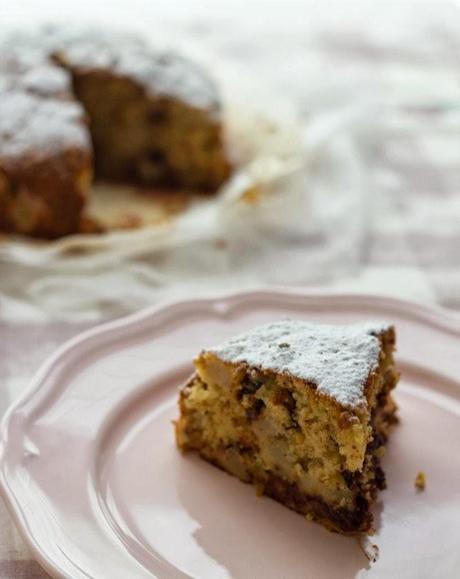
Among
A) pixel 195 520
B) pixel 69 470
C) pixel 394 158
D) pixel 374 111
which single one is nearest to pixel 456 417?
pixel 195 520

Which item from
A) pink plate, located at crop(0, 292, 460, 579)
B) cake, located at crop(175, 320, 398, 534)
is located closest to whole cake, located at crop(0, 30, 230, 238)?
pink plate, located at crop(0, 292, 460, 579)

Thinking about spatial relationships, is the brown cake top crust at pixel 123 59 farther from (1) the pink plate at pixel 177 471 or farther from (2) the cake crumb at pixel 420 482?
(2) the cake crumb at pixel 420 482

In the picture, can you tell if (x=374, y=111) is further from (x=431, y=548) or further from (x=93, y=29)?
(x=431, y=548)

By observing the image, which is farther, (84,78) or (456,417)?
(84,78)

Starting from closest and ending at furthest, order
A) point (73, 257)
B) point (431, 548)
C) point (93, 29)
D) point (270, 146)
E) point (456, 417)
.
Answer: point (431, 548) → point (456, 417) → point (73, 257) → point (270, 146) → point (93, 29)

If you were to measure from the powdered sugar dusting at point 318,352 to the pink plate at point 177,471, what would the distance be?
0.83ft

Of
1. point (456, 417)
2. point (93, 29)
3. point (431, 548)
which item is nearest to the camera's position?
point (431, 548)

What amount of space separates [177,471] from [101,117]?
182 centimetres

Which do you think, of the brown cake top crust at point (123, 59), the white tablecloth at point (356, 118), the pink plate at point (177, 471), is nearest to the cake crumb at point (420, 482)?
the pink plate at point (177, 471)

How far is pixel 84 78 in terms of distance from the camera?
3438 millimetres

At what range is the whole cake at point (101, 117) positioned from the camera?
2.97m

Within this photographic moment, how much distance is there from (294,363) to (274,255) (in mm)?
1157

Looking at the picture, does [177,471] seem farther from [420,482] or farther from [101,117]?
[101,117]

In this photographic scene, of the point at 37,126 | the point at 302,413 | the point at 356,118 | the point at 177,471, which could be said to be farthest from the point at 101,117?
the point at 302,413
